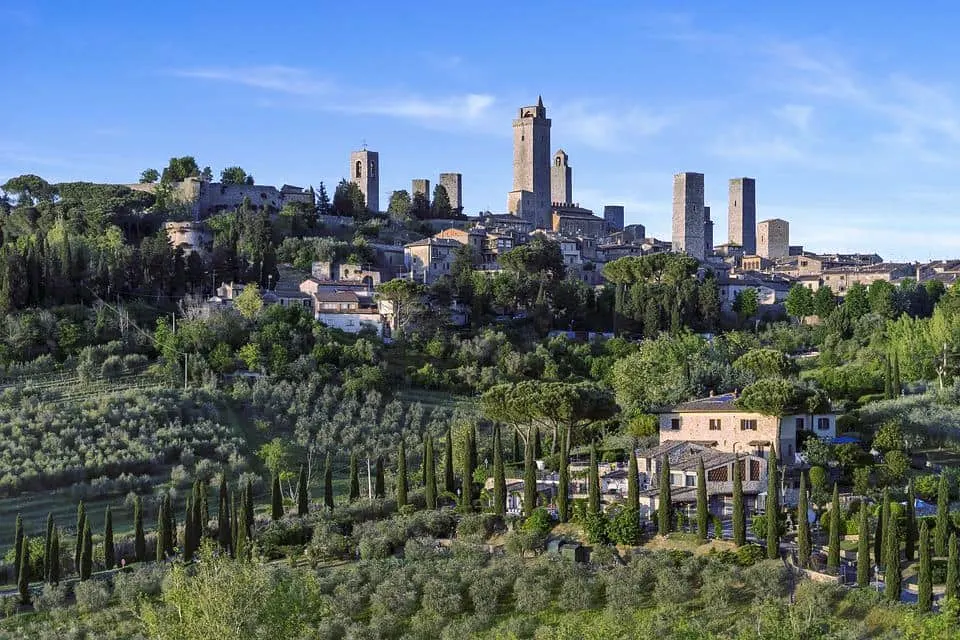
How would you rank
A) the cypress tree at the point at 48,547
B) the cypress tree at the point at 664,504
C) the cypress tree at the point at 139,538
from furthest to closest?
the cypress tree at the point at 139,538, the cypress tree at the point at 664,504, the cypress tree at the point at 48,547

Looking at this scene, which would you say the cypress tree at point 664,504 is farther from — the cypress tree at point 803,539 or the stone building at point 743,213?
the stone building at point 743,213

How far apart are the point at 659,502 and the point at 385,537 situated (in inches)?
313

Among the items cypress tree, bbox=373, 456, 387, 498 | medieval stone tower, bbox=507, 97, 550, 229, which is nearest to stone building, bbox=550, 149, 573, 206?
medieval stone tower, bbox=507, 97, 550, 229

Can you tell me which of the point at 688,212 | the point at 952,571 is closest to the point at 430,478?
the point at 952,571

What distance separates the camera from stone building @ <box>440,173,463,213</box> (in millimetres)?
116625

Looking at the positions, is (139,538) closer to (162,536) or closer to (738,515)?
(162,536)

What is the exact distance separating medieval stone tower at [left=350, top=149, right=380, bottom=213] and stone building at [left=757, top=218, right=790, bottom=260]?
3781 centimetres

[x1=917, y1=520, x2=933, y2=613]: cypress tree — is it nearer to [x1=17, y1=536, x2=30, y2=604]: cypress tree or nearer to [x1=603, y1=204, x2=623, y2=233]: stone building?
[x1=17, y1=536, x2=30, y2=604]: cypress tree

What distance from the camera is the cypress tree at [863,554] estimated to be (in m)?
31.6

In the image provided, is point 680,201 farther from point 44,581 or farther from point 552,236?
point 44,581

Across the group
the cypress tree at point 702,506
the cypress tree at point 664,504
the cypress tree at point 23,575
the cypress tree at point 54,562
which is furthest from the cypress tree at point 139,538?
the cypress tree at point 702,506

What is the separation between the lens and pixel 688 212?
112188mm

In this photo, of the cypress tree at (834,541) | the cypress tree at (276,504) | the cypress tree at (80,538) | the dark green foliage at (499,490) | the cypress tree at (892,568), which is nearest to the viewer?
the cypress tree at (892,568)

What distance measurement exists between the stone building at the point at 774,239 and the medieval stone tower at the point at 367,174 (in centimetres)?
3781
